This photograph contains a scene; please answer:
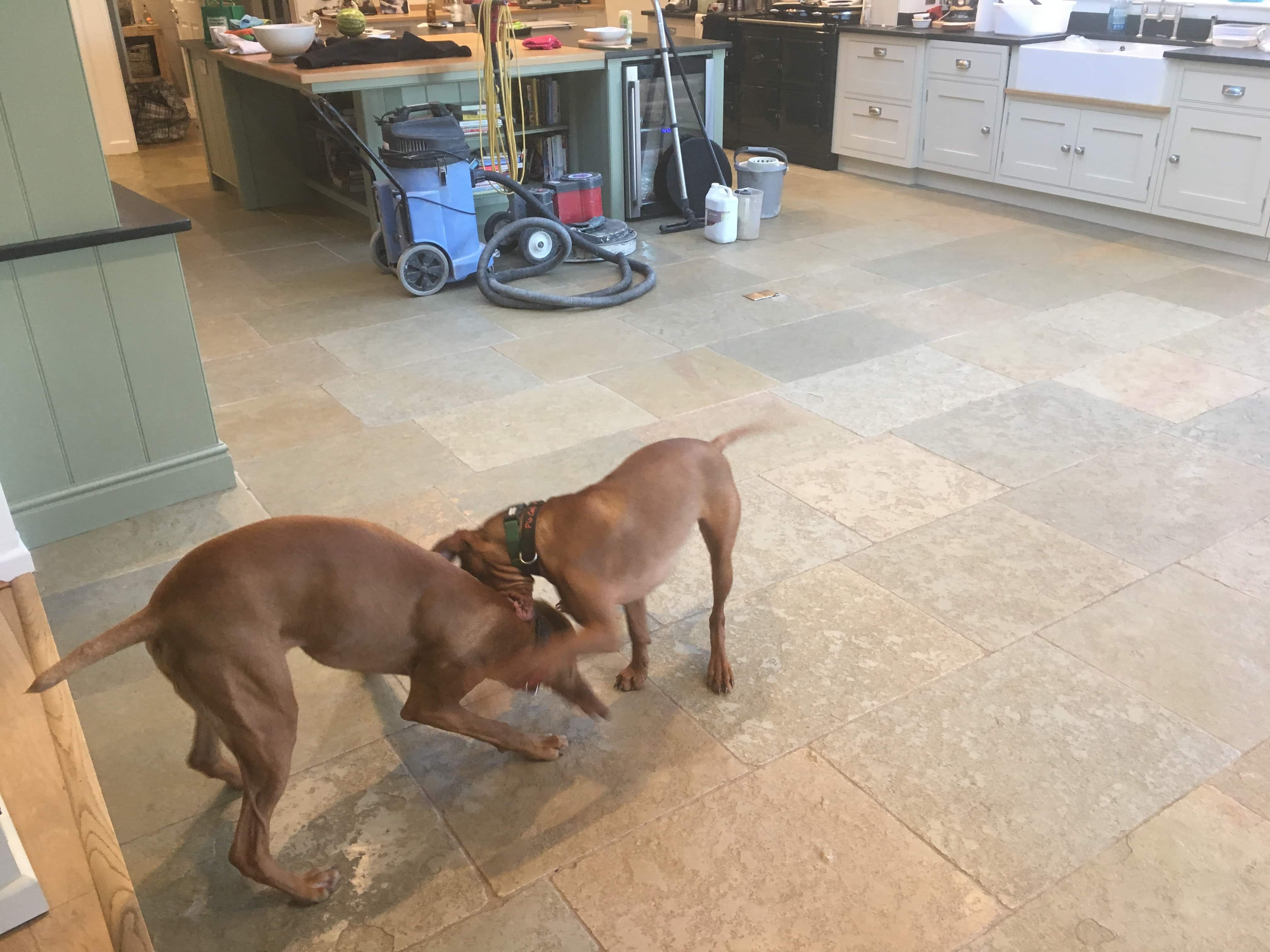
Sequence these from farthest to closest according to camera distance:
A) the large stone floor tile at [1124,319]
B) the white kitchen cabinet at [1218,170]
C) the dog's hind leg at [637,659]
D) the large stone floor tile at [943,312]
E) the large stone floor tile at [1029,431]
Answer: the white kitchen cabinet at [1218,170]
the large stone floor tile at [943,312]
the large stone floor tile at [1124,319]
the large stone floor tile at [1029,431]
the dog's hind leg at [637,659]

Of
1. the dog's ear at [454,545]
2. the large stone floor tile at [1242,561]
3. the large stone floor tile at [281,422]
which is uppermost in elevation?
the dog's ear at [454,545]

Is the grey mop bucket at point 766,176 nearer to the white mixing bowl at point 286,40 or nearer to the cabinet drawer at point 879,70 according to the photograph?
the cabinet drawer at point 879,70

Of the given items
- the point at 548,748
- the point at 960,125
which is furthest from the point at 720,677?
the point at 960,125

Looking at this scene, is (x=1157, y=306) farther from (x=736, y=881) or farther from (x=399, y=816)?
(x=399, y=816)

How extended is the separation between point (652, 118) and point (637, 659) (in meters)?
4.28

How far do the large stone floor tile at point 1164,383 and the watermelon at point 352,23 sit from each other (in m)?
4.15

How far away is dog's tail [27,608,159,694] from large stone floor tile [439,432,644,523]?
4.52ft

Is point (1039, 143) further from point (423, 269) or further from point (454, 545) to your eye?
point (454, 545)

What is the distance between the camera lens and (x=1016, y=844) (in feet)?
5.96

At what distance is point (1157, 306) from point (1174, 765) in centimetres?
309

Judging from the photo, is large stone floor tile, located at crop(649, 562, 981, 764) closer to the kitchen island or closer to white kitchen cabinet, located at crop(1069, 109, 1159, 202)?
the kitchen island

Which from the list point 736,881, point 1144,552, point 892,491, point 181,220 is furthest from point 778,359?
point 736,881

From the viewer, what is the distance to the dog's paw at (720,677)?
2195 mm

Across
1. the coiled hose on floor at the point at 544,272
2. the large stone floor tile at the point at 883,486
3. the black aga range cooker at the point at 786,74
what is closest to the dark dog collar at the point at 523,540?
the large stone floor tile at the point at 883,486
